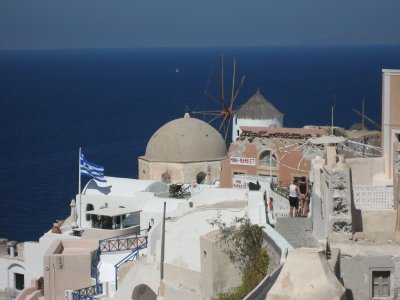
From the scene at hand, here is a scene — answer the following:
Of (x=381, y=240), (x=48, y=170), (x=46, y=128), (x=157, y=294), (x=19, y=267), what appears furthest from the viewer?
(x=46, y=128)

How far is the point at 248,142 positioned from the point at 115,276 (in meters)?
10.6

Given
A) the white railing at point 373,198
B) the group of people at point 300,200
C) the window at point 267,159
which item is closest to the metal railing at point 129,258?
the group of people at point 300,200

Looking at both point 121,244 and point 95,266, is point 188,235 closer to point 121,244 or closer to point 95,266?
point 95,266

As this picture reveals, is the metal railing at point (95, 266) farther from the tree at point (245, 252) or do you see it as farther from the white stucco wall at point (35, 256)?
the tree at point (245, 252)

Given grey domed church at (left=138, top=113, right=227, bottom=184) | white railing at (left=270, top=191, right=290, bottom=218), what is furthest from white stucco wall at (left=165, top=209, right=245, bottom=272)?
grey domed church at (left=138, top=113, right=227, bottom=184)

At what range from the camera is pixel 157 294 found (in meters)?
19.3

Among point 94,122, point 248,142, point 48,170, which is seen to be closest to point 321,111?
point 94,122

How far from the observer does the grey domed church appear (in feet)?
123

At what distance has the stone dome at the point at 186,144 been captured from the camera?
123ft

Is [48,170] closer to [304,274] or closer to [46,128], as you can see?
[46,128]

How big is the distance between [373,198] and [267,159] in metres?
14.4

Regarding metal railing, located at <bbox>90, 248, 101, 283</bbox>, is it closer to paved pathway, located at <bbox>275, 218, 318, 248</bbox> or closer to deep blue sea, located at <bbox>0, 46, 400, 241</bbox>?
paved pathway, located at <bbox>275, 218, 318, 248</bbox>

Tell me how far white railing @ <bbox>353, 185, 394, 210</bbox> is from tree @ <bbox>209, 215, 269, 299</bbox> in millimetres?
1909

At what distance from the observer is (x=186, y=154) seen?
37344mm
